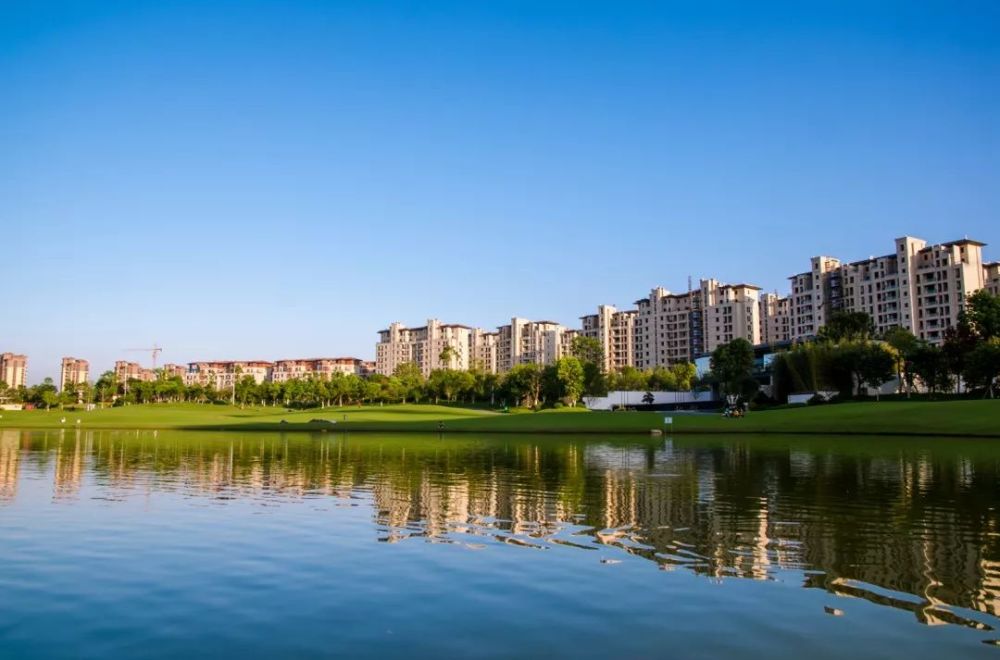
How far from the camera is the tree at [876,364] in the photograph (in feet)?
390

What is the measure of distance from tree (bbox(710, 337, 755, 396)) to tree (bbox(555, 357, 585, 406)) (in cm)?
3385

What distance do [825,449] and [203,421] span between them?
307ft

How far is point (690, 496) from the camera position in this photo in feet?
90.8

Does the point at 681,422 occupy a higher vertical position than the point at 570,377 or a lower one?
lower

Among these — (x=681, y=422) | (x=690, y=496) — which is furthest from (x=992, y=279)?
(x=690, y=496)

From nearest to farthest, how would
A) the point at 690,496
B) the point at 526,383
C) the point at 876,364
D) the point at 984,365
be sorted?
→ the point at 690,496, the point at 984,365, the point at 876,364, the point at 526,383

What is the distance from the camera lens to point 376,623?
38.8 feet

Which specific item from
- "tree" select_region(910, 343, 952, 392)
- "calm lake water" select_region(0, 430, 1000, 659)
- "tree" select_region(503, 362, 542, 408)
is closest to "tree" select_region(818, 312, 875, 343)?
"tree" select_region(910, 343, 952, 392)

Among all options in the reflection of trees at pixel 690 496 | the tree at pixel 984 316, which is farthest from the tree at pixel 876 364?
the reflection of trees at pixel 690 496

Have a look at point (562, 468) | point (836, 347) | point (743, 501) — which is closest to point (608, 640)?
point (743, 501)

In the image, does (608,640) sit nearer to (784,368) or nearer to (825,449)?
(825,449)

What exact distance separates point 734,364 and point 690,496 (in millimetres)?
110946

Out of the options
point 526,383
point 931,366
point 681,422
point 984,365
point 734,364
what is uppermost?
point 734,364

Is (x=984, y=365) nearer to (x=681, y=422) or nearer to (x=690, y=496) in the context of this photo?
(x=681, y=422)
